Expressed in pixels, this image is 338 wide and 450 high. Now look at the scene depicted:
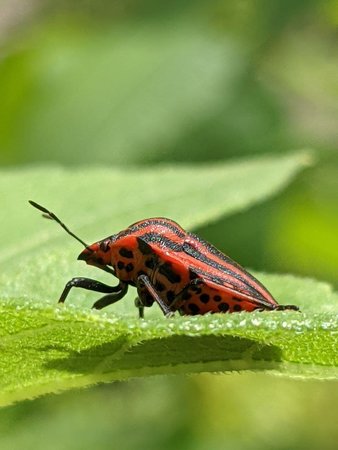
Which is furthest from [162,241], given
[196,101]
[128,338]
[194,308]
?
[196,101]

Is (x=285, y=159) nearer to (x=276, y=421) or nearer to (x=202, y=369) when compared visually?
(x=276, y=421)

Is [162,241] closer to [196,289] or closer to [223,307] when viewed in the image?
[196,289]

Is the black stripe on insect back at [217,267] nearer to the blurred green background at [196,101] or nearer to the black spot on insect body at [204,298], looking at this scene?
the black spot on insect body at [204,298]

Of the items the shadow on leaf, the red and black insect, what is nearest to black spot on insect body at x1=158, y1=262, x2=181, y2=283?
the red and black insect

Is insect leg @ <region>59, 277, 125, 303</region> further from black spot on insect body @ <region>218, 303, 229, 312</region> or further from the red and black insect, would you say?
black spot on insect body @ <region>218, 303, 229, 312</region>

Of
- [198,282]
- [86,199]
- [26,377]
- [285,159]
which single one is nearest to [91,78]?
[285,159]

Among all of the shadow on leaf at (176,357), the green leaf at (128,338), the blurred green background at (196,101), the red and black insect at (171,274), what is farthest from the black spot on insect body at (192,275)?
the blurred green background at (196,101)
